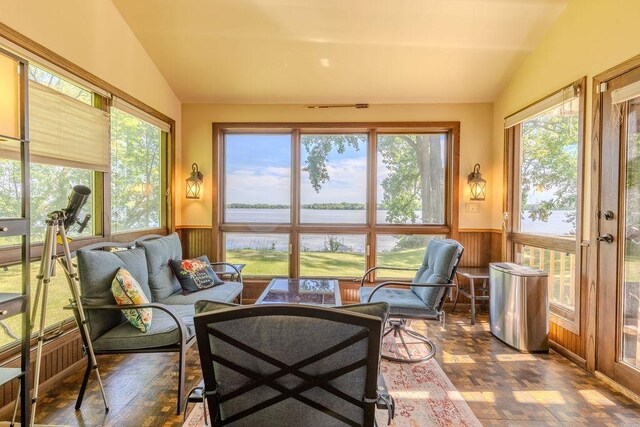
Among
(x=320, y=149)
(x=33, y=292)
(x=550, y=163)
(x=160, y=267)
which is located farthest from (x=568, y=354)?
(x=33, y=292)

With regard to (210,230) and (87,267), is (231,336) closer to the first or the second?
(87,267)

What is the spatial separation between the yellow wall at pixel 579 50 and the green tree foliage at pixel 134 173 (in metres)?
4.11

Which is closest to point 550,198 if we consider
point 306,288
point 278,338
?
point 306,288

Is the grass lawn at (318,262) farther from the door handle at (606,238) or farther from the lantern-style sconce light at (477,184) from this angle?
the door handle at (606,238)

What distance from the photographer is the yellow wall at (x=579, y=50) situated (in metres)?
2.34

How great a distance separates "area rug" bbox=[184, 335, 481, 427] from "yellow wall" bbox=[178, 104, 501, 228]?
225cm

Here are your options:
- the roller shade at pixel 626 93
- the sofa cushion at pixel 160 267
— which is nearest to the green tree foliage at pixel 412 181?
the roller shade at pixel 626 93

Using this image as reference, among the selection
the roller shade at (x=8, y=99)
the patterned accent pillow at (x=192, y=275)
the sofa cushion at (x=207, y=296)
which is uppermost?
the roller shade at (x=8, y=99)

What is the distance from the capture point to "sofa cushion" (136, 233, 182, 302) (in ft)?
9.35

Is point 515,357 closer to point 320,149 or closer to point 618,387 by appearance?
point 618,387

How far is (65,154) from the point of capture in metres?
2.44

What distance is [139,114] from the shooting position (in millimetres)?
3354

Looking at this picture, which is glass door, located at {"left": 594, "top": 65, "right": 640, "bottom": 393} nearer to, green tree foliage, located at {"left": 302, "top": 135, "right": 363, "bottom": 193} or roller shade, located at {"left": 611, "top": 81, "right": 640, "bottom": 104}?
roller shade, located at {"left": 611, "top": 81, "right": 640, "bottom": 104}

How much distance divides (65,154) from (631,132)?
13.5 ft
